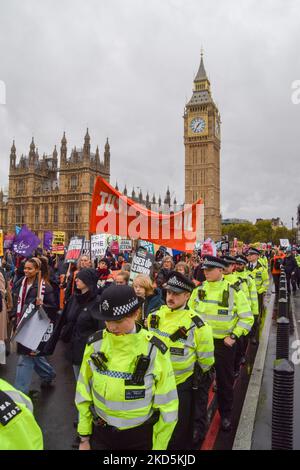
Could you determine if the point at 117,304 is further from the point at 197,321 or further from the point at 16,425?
the point at 197,321

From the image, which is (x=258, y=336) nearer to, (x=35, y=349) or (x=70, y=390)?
(x=70, y=390)

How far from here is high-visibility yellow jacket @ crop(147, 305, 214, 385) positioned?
11.0 feet

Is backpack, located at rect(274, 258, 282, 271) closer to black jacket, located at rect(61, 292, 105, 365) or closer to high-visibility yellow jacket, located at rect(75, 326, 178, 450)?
black jacket, located at rect(61, 292, 105, 365)

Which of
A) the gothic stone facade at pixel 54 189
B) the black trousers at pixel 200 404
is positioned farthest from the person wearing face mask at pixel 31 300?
the gothic stone facade at pixel 54 189

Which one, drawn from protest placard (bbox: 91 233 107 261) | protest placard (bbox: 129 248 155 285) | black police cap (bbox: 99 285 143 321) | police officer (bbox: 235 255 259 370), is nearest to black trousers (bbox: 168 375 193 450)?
black police cap (bbox: 99 285 143 321)

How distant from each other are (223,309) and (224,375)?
2.42 feet

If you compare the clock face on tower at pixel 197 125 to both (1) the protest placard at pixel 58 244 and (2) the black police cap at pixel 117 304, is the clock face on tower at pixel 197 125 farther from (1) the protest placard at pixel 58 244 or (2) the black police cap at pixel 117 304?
(2) the black police cap at pixel 117 304

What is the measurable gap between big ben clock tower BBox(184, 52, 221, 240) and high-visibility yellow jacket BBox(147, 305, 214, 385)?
263ft

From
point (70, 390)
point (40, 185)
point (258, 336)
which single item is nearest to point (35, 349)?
point (70, 390)

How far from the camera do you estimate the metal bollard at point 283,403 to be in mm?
3012

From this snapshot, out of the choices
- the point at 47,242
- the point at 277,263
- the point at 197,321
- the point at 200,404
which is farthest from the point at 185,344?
the point at 47,242

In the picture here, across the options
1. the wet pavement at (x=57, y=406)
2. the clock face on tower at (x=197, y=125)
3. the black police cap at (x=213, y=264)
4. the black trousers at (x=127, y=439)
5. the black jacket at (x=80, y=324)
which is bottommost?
the wet pavement at (x=57, y=406)

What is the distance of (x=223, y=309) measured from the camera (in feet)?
14.7
